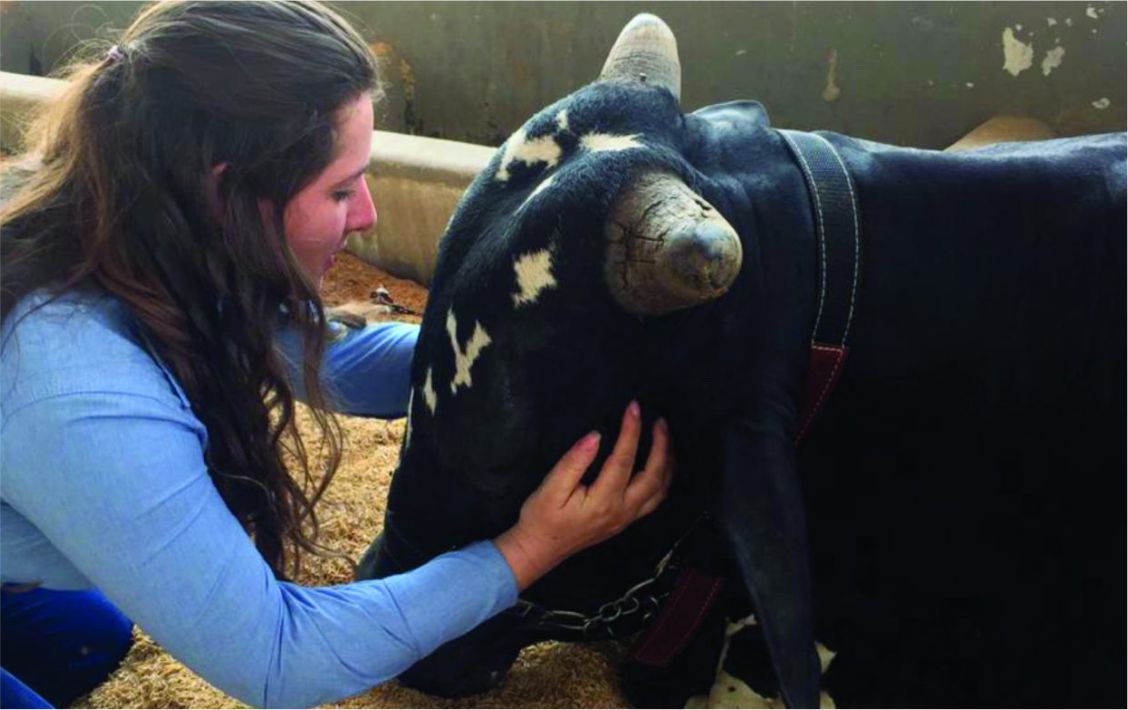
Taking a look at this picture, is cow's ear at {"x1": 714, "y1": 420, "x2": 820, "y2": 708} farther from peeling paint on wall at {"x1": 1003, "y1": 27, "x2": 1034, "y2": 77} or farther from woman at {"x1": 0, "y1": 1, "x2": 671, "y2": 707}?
peeling paint on wall at {"x1": 1003, "y1": 27, "x2": 1034, "y2": 77}

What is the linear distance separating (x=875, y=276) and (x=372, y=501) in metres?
1.30

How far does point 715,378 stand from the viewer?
1280 millimetres

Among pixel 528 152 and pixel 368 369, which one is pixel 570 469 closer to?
pixel 528 152

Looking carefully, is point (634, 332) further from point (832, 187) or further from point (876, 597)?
point (876, 597)

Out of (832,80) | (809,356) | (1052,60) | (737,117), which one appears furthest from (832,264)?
(832,80)

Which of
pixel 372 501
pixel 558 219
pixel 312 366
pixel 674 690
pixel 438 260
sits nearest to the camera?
pixel 558 219

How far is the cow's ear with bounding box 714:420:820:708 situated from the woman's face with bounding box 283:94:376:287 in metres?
0.51

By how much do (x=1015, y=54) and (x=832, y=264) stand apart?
2515 millimetres

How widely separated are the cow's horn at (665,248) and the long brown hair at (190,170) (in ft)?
1.22

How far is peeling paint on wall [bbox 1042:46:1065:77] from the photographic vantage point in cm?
340

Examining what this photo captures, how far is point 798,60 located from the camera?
383 cm

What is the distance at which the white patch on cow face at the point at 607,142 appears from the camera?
4.16ft

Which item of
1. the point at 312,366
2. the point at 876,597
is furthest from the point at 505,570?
the point at 876,597

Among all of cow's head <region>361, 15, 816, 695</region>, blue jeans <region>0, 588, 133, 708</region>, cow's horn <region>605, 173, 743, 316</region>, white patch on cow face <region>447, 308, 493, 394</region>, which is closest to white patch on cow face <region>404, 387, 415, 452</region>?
cow's head <region>361, 15, 816, 695</region>
